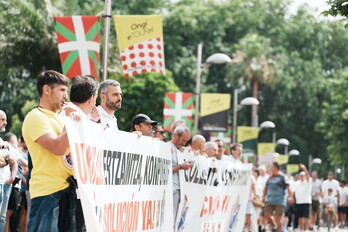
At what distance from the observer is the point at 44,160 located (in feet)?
21.6

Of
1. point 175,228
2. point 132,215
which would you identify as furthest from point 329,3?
point 132,215

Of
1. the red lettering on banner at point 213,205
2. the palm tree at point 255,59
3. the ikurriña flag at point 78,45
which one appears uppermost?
the palm tree at point 255,59

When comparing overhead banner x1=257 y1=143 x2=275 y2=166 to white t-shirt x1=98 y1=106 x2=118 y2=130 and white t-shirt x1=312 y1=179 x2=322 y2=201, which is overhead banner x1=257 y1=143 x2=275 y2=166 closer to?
white t-shirt x1=312 y1=179 x2=322 y2=201

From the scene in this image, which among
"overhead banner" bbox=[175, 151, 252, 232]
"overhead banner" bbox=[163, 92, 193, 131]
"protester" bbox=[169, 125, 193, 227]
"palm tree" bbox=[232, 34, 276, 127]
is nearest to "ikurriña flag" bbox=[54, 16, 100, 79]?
"overhead banner" bbox=[175, 151, 252, 232]

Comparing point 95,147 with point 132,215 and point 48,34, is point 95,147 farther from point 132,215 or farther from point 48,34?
point 48,34

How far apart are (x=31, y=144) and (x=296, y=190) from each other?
66.3 ft

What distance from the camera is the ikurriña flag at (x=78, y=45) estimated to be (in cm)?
1498

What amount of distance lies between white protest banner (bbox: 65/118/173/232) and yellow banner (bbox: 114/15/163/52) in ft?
21.1

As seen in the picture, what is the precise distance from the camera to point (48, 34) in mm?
29703

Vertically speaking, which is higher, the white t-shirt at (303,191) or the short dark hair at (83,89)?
the short dark hair at (83,89)

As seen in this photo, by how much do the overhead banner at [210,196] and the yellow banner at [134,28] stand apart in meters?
2.73

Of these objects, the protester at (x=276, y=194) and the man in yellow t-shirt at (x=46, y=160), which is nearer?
the man in yellow t-shirt at (x=46, y=160)

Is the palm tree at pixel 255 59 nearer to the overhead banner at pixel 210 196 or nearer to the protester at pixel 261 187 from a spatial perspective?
the protester at pixel 261 187

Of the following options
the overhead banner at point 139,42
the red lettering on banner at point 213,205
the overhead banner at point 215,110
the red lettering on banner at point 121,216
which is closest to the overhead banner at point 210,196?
the red lettering on banner at point 213,205
